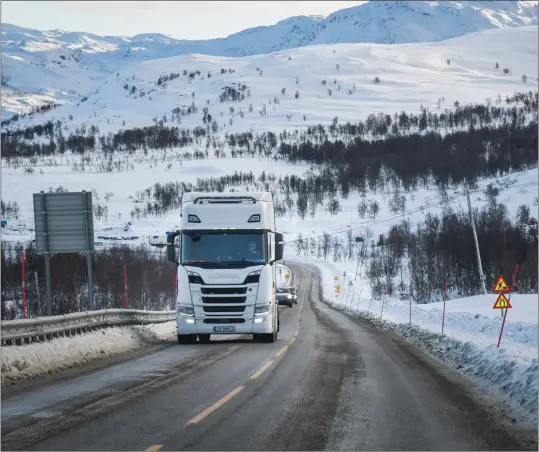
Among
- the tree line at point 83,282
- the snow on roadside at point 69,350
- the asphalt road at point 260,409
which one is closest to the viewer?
the asphalt road at point 260,409

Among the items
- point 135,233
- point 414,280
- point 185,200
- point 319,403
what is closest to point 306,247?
point 135,233

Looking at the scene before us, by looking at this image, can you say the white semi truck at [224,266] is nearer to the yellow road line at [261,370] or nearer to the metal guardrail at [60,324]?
the metal guardrail at [60,324]

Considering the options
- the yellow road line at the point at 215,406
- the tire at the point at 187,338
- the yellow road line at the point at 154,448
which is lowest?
the tire at the point at 187,338

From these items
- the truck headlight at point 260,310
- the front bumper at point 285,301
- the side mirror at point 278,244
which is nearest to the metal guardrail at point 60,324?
the truck headlight at point 260,310

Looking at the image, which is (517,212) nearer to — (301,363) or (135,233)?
(135,233)

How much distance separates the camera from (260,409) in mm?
11242

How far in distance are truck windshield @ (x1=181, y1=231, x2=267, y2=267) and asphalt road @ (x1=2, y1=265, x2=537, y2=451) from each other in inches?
191

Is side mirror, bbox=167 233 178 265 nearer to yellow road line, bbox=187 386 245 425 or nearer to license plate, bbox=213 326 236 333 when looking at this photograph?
license plate, bbox=213 326 236 333

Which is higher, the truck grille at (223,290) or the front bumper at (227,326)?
the truck grille at (223,290)

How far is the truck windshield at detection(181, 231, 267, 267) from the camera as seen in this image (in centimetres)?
2284

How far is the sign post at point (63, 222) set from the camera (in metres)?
24.4

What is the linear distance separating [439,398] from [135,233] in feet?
519

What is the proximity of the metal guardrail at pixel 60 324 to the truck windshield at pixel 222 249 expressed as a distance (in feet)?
10.1

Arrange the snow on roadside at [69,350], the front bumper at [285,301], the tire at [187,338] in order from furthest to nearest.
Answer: the front bumper at [285,301], the tire at [187,338], the snow on roadside at [69,350]
